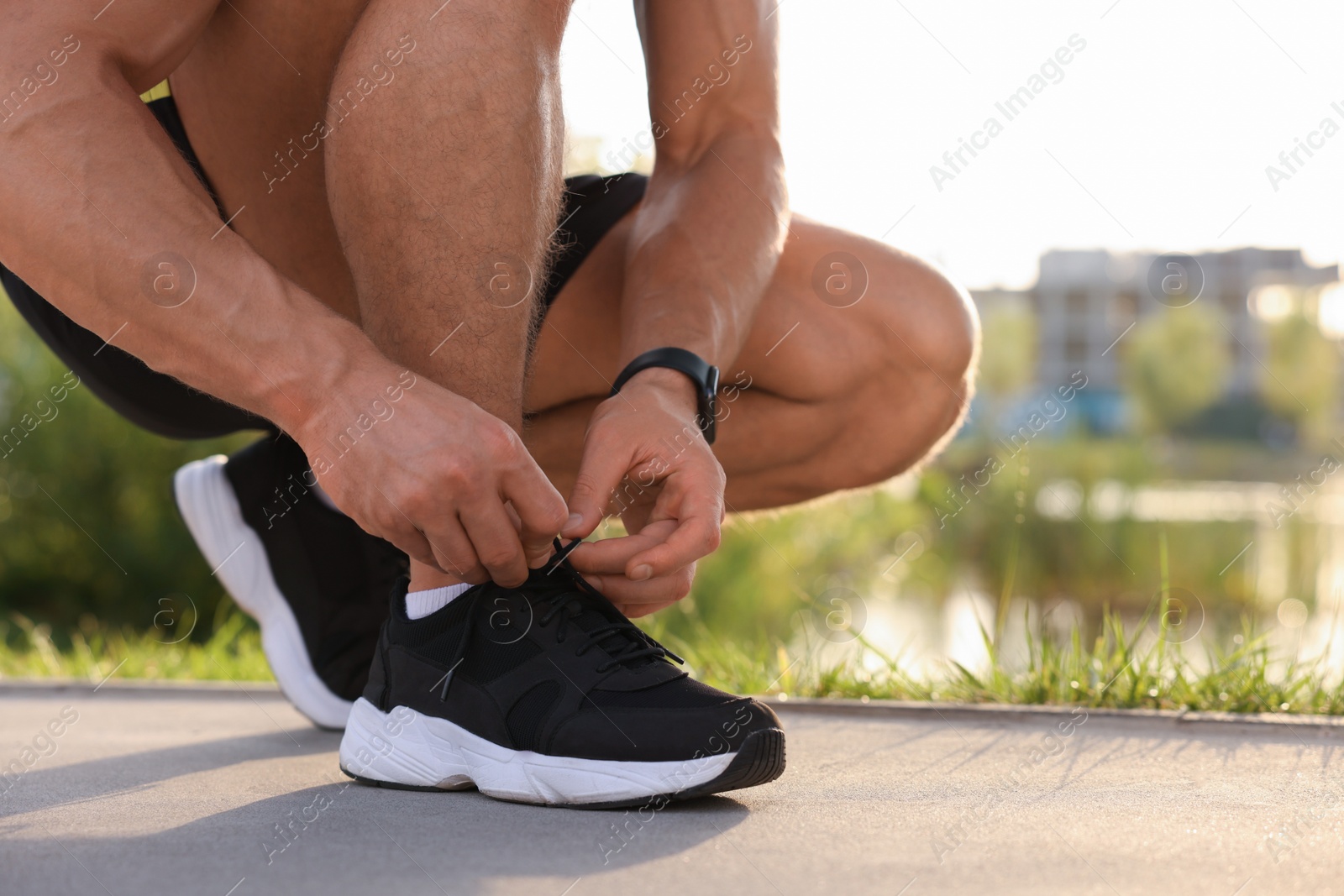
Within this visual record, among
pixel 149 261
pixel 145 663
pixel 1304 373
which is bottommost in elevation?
pixel 1304 373

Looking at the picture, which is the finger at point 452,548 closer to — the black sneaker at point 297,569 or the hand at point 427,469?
the hand at point 427,469

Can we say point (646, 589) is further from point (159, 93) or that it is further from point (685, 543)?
point (159, 93)

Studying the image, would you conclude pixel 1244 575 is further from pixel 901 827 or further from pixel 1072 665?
pixel 901 827

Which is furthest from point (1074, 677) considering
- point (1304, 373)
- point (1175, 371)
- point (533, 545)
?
point (1175, 371)

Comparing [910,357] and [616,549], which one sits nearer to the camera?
[616,549]

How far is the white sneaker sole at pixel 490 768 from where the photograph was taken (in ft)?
3.56

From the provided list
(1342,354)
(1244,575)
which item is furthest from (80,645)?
(1342,354)

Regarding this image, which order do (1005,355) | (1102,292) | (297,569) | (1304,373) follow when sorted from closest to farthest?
(297,569) < (1304,373) < (1005,355) < (1102,292)

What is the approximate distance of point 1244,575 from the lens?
10742 mm

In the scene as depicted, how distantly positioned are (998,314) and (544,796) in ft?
170

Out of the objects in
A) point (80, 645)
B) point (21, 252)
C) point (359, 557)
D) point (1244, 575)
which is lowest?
point (1244, 575)

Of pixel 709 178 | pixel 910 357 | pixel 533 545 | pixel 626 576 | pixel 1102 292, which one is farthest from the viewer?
pixel 1102 292

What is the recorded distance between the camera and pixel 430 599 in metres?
1.23

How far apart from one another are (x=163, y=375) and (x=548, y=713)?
0.76 meters
